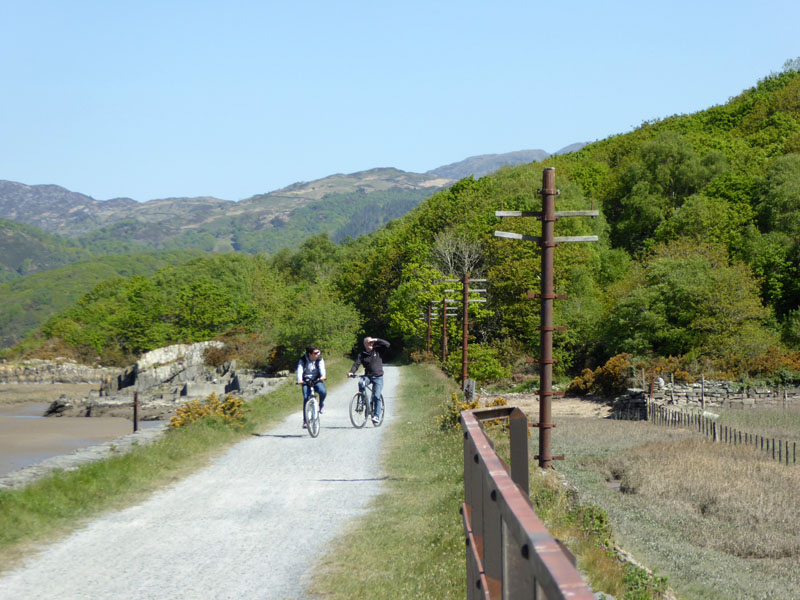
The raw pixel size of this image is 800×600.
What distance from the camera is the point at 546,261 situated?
1563cm

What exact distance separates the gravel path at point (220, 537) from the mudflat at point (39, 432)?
15.0 meters

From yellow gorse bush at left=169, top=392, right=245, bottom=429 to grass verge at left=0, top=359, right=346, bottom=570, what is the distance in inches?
11.3

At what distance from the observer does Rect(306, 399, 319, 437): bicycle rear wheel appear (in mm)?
17797

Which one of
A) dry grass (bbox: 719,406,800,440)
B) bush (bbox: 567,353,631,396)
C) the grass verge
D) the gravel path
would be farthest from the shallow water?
bush (bbox: 567,353,631,396)

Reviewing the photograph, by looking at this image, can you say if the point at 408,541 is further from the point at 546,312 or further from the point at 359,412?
the point at 359,412

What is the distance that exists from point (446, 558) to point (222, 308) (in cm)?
9356

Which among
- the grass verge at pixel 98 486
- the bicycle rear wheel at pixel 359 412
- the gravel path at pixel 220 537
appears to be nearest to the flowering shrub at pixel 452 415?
the bicycle rear wheel at pixel 359 412

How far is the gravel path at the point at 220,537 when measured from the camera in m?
7.07

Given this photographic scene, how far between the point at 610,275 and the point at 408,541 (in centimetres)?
6722

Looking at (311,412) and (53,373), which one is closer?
(311,412)

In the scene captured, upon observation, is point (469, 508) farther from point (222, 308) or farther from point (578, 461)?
point (222, 308)

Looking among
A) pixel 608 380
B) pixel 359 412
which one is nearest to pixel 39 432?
pixel 359 412

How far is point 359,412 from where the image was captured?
19859 mm

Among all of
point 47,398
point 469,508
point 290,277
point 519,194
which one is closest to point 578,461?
point 469,508
